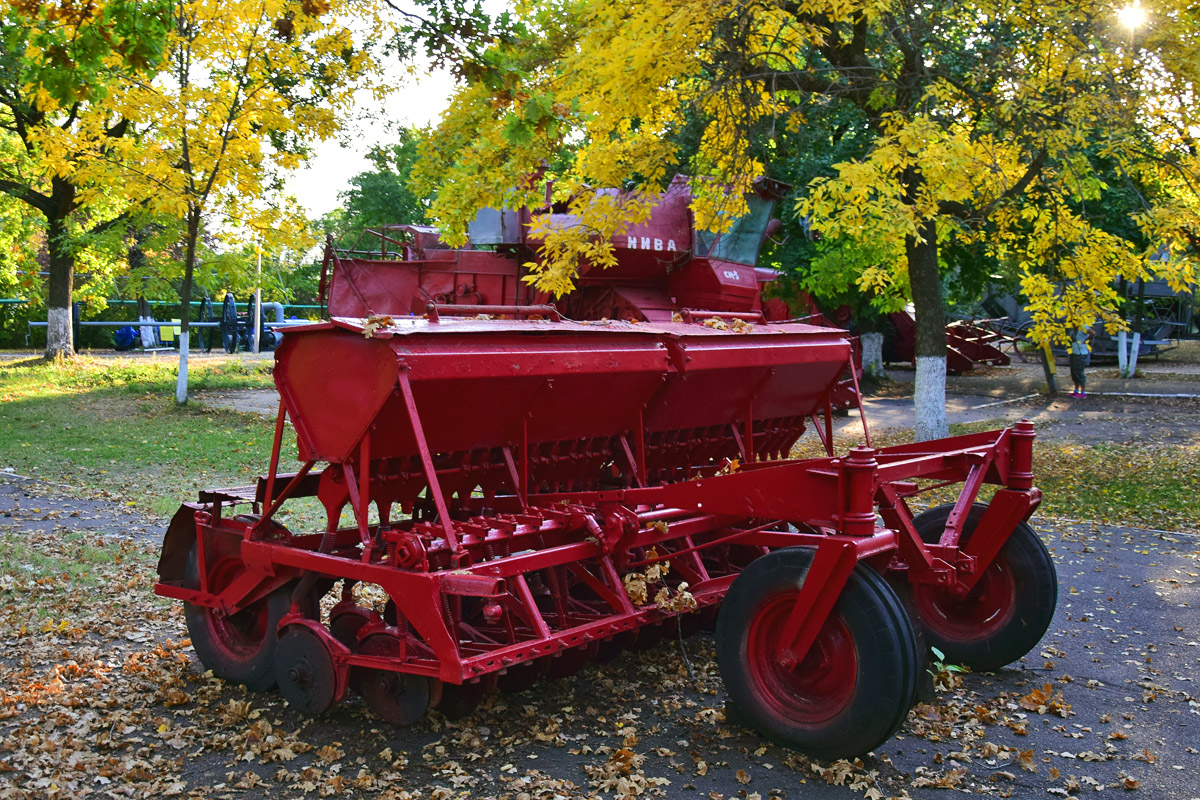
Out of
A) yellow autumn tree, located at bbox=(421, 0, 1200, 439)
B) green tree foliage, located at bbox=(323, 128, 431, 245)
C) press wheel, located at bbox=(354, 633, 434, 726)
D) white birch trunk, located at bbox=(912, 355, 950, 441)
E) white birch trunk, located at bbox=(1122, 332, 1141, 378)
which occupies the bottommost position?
press wheel, located at bbox=(354, 633, 434, 726)

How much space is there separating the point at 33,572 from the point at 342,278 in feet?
14.7

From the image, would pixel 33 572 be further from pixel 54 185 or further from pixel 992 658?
pixel 54 185

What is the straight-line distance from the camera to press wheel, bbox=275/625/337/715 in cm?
481

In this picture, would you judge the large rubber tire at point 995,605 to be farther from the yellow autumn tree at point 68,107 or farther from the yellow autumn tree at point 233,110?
the yellow autumn tree at point 233,110

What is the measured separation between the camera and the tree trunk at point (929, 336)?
512 inches

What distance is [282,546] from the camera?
5133 mm

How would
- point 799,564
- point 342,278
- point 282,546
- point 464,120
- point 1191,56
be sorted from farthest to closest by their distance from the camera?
point 342,278 → point 1191,56 → point 464,120 → point 282,546 → point 799,564

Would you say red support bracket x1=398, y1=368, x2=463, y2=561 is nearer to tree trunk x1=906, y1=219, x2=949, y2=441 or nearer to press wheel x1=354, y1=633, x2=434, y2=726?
press wheel x1=354, y1=633, x2=434, y2=726

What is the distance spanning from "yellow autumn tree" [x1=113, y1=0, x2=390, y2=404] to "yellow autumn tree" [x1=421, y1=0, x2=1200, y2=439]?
Result: 5607 mm

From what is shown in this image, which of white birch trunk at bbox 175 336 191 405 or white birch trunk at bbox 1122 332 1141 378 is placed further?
white birch trunk at bbox 1122 332 1141 378

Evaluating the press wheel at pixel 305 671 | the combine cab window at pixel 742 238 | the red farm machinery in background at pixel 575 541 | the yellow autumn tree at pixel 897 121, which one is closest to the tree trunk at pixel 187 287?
the yellow autumn tree at pixel 897 121

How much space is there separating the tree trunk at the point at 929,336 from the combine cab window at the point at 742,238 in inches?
107

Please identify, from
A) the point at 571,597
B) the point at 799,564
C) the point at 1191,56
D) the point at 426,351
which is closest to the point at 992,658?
the point at 799,564

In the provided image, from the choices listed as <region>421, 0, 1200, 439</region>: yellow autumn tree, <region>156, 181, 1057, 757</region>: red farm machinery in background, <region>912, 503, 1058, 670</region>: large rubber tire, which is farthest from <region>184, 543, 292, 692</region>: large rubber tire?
<region>421, 0, 1200, 439</region>: yellow autumn tree
